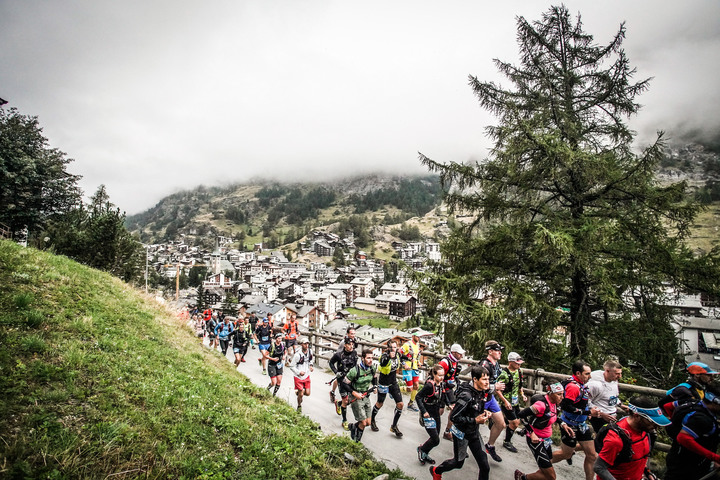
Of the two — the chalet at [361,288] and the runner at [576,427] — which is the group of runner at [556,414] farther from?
the chalet at [361,288]

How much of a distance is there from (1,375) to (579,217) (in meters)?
12.3

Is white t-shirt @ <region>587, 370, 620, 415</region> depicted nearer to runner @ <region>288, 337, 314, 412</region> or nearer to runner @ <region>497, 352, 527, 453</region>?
runner @ <region>497, 352, 527, 453</region>

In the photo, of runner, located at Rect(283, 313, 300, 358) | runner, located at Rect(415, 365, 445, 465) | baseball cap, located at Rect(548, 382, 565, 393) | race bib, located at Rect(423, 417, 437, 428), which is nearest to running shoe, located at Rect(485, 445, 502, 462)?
runner, located at Rect(415, 365, 445, 465)

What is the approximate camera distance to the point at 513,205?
936 cm

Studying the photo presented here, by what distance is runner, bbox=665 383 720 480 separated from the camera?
3783 millimetres

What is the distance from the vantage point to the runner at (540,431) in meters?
4.89

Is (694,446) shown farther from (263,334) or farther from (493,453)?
(263,334)

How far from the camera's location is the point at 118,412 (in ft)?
14.6

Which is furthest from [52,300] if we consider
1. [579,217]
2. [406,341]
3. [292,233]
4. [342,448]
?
[292,233]

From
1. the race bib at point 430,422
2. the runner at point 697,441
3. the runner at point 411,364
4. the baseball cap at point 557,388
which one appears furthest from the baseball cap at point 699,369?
the runner at point 411,364

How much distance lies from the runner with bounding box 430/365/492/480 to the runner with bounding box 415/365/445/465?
0.70 m

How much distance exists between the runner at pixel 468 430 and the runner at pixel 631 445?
1.59 metres

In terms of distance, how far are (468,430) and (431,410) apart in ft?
3.30

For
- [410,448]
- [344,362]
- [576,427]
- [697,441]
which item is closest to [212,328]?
[344,362]
